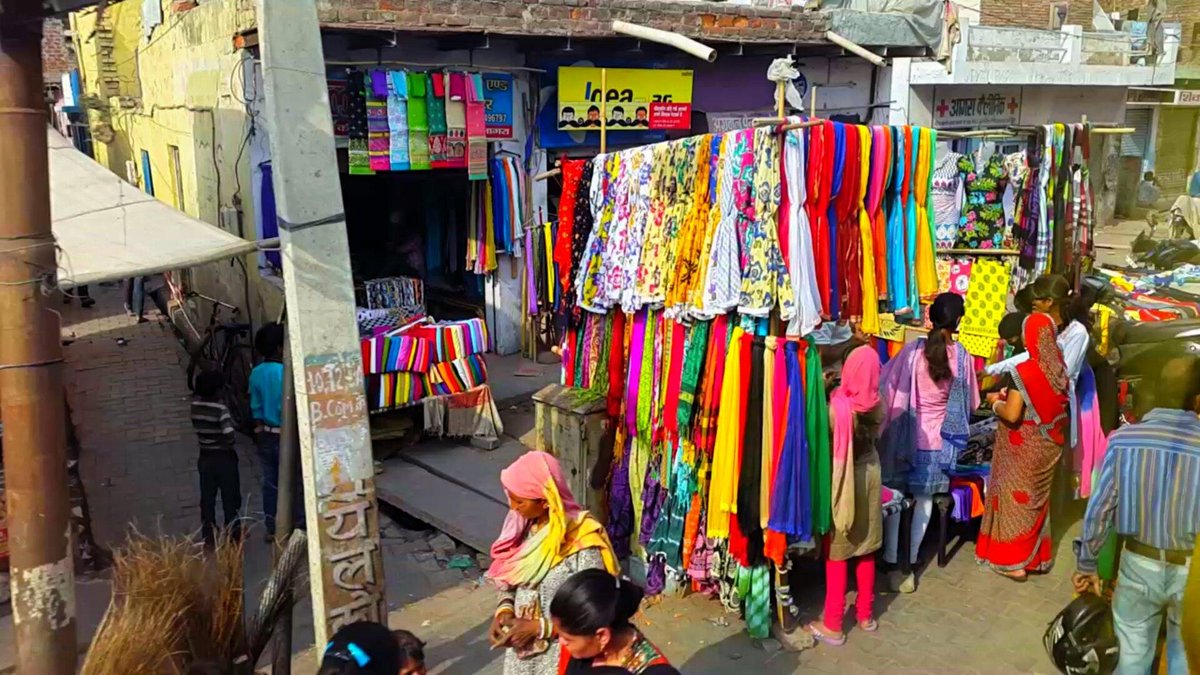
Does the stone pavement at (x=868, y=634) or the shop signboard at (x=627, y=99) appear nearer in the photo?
the stone pavement at (x=868, y=634)

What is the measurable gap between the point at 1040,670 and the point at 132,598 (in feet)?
13.7

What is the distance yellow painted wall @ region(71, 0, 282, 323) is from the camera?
9.01 m

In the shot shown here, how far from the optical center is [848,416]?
14.7 feet

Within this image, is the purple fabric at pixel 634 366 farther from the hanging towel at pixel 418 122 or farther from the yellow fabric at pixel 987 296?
the hanging towel at pixel 418 122

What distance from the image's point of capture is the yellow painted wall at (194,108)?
901cm

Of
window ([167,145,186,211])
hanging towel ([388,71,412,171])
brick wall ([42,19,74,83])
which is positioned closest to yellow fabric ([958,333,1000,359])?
hanging towel ([388,71,412,171])

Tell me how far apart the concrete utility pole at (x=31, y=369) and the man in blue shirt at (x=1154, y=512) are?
12.7 feet

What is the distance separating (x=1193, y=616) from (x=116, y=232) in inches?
198

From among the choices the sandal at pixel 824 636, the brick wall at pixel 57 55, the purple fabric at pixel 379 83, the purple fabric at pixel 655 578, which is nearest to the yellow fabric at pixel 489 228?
the purple fabric at pixel 379 83

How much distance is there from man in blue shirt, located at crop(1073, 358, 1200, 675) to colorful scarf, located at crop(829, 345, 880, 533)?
1103 millimetres

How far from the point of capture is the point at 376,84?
867 centimetres

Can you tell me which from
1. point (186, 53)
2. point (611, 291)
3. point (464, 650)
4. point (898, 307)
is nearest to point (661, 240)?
point (611, 291)

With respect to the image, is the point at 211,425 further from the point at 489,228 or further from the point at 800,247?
the point at 489,228

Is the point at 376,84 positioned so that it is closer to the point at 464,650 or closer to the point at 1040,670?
the point at 464,650
